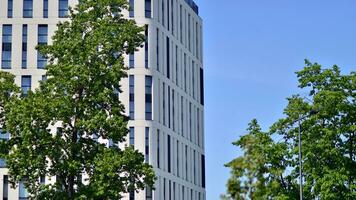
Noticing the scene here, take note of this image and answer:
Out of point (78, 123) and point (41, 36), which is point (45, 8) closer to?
point (41, 36)

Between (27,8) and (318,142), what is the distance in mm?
41949

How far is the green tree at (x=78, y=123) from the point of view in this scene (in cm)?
4572

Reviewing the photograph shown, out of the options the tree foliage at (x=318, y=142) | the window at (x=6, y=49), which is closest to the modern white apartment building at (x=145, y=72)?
the window at (x=6, y=49)

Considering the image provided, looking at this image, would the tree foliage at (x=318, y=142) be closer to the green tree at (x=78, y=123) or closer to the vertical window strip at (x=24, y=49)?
the green tree at (x=78, y=123)

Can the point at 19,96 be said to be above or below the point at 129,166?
above

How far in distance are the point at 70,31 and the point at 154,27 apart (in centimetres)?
3895

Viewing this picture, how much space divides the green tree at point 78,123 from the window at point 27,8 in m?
39.0

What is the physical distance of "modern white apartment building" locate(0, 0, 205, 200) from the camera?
85.0 metres

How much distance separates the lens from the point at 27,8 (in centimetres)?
8700

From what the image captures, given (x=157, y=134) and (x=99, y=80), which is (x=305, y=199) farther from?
(x=157, y=134)

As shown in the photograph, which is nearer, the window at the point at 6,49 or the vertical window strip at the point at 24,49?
the window at the point at 6,49

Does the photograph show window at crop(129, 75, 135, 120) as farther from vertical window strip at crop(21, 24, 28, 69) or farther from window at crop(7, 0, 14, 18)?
window at crop(7, 0, 14, 18)

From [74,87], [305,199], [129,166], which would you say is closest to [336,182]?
[305,199]

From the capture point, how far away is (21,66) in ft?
282
